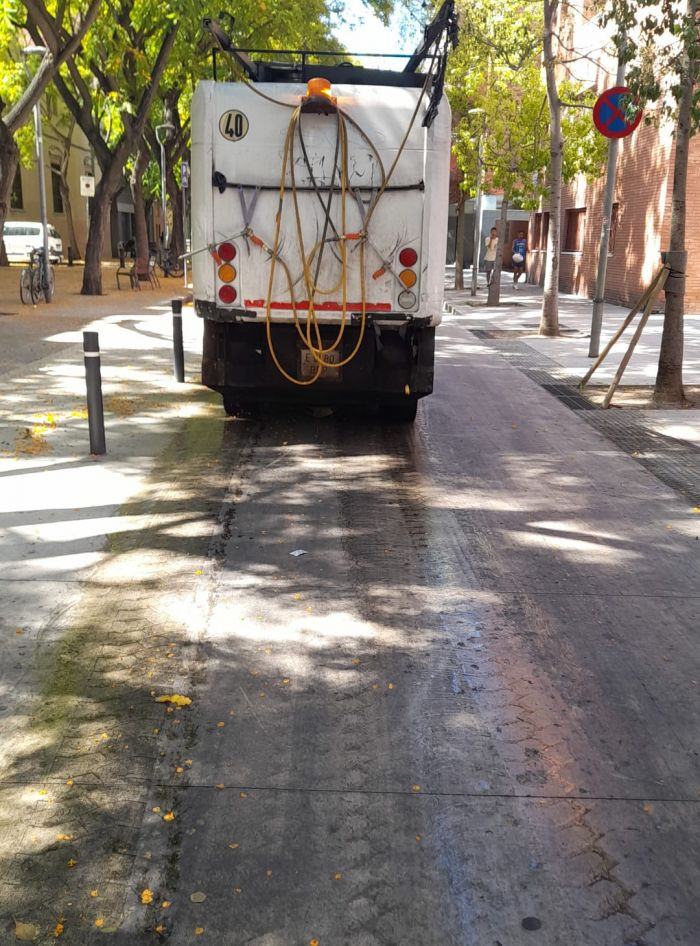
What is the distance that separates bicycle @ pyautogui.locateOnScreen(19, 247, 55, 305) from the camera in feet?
76.7

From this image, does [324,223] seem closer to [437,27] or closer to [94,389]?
[437,27]

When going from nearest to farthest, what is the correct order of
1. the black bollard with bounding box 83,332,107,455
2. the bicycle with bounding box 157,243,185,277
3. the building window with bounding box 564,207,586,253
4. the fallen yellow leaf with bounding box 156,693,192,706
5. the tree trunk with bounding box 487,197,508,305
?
the fallen yellow leaf with bounding box 156,693,192,706 → the black bollard with bounding box 83,332,107,455 → the tree trunk with bounding box 487,197,508,305 → the building window with bounding box 564,207,586,253 → the bicycle with bounding box 157,243,185,277

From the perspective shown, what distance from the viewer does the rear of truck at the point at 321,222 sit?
328 inches

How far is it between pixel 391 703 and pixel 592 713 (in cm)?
89

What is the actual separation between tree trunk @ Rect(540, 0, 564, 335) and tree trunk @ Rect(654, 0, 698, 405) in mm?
6096

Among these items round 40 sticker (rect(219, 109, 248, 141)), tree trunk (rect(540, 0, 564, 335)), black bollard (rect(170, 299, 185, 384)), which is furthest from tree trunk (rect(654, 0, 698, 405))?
tree trunk (rect(540, 0, 564, 335))

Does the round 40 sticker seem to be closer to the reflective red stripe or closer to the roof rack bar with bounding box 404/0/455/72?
the reflective red stripe

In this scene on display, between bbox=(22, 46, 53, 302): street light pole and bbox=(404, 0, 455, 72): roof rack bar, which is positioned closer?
bbox=(404, 0, 455, 72): roof rack bar

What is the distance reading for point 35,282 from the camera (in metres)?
23.8

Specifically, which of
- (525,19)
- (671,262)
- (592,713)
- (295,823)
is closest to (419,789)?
(295,823)

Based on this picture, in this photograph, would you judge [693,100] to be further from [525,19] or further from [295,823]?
[525,19]

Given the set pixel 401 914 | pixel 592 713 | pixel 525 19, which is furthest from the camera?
pixel 525 19

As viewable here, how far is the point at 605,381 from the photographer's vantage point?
13.1 m

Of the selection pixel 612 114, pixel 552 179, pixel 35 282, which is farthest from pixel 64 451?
pixel 35 282
